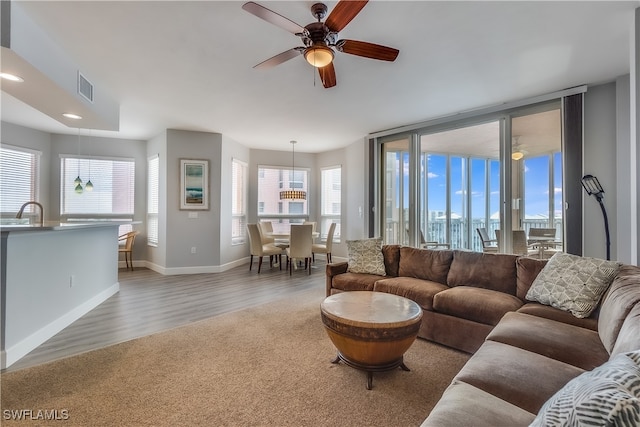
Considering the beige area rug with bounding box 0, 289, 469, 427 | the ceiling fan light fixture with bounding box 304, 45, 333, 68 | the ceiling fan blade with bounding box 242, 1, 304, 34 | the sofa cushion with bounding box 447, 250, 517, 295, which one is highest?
the ceiling fan blade with bounding box 242, 1, 304, 34

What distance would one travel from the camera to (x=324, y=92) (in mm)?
3721

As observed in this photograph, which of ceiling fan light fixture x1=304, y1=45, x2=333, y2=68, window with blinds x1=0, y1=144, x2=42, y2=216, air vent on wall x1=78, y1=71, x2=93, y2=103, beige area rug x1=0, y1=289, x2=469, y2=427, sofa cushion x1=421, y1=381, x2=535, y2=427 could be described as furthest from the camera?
window with blinds x1=0, y1=144, x2=42, y2=216

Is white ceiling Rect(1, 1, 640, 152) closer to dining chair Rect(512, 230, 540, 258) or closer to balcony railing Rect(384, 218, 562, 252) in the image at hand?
dining chair Rect(512, 230, 540, 258)

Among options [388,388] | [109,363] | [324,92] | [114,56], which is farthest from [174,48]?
[388,388]

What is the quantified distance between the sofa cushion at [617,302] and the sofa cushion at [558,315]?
0.13 meters

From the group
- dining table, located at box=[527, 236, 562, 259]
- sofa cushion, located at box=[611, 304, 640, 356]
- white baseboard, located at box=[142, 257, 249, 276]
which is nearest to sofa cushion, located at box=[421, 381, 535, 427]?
sofa cushion, located at box=[611, 304, 640, 356]

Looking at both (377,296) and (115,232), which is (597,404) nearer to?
(377,296)

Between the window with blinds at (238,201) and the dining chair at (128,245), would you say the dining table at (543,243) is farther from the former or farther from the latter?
the dining chair at (128,245)

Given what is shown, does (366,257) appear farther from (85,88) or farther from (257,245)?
(85,88)

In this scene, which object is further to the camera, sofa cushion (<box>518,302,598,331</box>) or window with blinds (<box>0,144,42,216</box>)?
window with blinds (<box>0,144,42,216</box>)

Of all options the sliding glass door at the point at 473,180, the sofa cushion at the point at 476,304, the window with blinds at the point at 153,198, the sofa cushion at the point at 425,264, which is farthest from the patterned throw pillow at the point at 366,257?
the window with blinds at the point at 153,198

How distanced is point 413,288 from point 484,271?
70 centimetres

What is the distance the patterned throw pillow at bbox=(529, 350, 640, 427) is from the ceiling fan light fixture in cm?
225

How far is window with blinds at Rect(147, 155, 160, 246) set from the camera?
6035 mm
